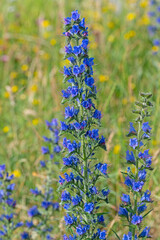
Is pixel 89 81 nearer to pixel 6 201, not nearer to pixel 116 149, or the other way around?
pixel 6 201

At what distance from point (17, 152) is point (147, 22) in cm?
384

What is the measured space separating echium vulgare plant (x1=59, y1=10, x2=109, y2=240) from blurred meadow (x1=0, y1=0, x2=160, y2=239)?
1.90 ft

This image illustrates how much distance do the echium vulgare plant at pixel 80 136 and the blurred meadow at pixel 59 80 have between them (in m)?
0.58

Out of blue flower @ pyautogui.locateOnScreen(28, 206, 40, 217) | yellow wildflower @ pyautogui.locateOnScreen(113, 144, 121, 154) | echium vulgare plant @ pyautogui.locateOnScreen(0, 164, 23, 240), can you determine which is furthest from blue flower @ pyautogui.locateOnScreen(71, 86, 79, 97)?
yellow wildflower @ pyautogui.locateOnScreen(113, 144, 121, 154)

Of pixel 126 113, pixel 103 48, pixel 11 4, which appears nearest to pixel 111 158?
pixel 126 113

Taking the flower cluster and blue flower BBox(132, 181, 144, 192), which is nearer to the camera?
blue flower BBox(132, 181, 144, 192)

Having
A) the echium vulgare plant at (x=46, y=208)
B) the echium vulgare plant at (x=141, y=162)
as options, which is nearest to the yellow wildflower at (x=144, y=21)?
the echium vulgare plant at (x=46, y=208)

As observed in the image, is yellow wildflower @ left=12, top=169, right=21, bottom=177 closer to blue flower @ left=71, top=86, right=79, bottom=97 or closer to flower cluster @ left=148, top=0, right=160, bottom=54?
blue flower @ left=71, top=86, right=79, bottom=97

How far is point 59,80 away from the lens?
4.68 m

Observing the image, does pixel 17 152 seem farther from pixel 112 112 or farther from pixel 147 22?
pixel 147 22

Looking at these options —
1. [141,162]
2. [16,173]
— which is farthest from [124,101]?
[141,162]

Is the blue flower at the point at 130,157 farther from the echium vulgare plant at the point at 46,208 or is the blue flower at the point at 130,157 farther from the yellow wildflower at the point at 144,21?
the yellow wildflower at the point at 144,21

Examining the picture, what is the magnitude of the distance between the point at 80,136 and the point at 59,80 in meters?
2.81

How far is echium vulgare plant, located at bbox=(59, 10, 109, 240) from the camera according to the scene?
1.92 m
